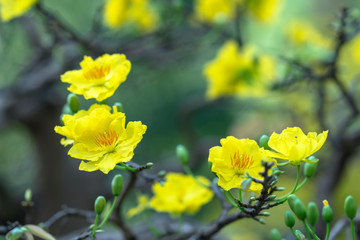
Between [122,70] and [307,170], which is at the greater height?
[122,70]

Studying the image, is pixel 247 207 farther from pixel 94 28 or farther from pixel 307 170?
pixel 94 28

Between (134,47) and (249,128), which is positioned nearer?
(134,47)

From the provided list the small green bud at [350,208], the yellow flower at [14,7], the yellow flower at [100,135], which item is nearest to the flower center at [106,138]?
the yellow flower at [100,135]

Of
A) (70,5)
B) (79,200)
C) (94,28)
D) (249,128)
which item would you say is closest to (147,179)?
(94,28)

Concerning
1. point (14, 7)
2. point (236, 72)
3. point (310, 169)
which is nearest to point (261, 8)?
point (236, 72)

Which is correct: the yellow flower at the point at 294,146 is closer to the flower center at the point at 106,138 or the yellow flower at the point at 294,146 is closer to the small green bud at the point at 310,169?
the small green bud at the point at 310,169

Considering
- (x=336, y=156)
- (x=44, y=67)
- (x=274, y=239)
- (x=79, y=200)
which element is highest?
(x=44, y=67)
